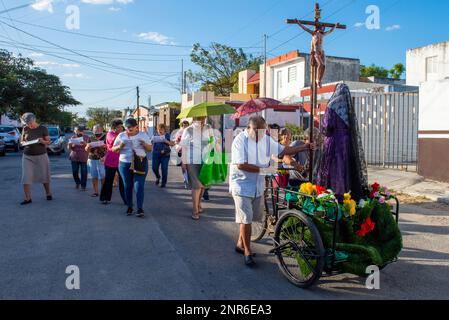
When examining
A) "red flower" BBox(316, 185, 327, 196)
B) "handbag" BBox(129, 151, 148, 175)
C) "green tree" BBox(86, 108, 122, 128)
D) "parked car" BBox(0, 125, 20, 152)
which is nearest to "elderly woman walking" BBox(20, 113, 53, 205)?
"handbag" BBox(129, 151, 148, 175)

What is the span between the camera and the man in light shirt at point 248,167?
465 cm

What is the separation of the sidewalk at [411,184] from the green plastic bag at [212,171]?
4.98 meters

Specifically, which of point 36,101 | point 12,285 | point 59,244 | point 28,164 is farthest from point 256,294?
point 36,101

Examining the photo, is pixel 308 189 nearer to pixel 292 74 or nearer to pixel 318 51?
pixel 318 51

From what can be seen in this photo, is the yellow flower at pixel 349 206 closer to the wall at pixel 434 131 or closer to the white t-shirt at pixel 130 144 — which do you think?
the white t-shirt at pixel 130 144

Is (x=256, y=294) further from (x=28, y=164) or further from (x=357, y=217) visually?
(x=28, y=164)

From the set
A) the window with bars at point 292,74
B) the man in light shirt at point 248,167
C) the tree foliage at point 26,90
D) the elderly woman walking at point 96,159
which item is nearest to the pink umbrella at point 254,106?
the elderly woman walking at point 96,159

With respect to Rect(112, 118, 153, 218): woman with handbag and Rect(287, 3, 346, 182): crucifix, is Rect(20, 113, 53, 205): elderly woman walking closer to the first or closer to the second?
Rect(112, 118, 153, 218): woman with handbag

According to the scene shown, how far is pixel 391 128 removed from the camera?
46.2 feet

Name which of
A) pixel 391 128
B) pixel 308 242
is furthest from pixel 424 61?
pixel 308 242
